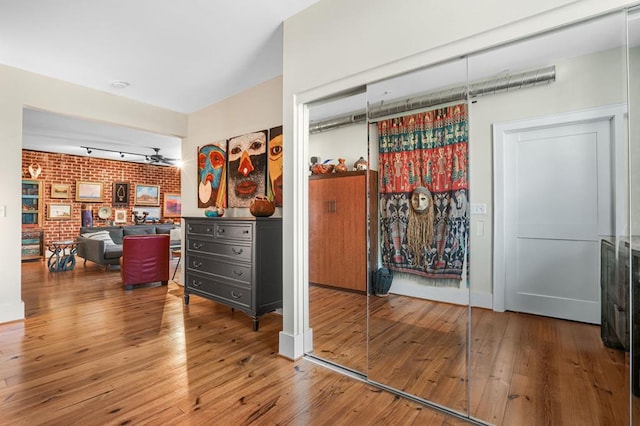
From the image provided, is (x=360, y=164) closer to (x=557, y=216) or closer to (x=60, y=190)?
(x=557, y=216)

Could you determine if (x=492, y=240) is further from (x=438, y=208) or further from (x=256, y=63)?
(x=256, y=63)

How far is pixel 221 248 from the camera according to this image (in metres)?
3.37

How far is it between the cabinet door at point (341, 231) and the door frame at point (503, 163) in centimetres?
130

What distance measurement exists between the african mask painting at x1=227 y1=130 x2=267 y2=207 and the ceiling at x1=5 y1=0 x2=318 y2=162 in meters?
0.67

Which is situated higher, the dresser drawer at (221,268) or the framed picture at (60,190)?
the framed picture at (60,190)

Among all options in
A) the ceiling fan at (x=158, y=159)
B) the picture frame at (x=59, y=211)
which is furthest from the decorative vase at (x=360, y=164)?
the picture frame at (x=59, y=211)

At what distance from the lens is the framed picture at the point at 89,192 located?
26.2 feet

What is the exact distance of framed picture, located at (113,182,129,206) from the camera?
8602 millimetres

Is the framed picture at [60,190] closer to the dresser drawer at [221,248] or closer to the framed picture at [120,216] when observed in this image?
the framed picture at [120,216]

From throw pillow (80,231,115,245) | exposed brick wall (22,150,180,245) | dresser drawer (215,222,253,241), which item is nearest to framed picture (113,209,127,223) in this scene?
exposed brick wall (22,150,180,245)

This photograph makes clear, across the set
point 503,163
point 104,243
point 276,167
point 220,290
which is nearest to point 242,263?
point 220,290

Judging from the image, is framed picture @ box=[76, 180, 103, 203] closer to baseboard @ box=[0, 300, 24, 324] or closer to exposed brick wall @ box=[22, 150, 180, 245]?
exposed brick wall @ box=[22, 150, 180, 245]

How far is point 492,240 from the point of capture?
1.71m

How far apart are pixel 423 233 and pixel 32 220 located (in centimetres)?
927
